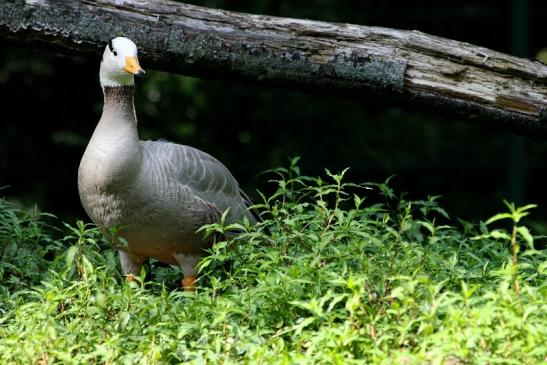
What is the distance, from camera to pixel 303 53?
4.79 meters

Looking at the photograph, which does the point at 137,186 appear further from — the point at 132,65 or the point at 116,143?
the point at 132,65

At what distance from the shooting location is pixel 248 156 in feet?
25.6

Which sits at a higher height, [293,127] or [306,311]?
[306,311]

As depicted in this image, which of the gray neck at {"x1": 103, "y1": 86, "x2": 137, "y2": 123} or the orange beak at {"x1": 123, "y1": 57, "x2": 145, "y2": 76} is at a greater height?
the orange beak at {"x1": 123, "y1": 57, "x2": 145, "y2": 76}

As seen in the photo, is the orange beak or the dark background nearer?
the orange beak

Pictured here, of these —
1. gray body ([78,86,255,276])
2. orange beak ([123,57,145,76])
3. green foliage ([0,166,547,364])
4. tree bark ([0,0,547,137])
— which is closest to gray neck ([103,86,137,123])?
gray body ([78,86,255,276])

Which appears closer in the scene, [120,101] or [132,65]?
[132,65]

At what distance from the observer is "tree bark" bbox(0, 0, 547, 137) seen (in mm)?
4770

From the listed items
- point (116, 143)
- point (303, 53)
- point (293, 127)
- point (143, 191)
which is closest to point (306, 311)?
point (143, 191)

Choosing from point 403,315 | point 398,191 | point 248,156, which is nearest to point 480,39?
point 398,191

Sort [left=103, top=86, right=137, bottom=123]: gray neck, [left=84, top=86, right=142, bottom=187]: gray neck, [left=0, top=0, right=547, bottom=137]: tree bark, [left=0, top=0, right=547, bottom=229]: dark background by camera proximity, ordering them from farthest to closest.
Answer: [left=0, top=0, right=547, bottom=229]: dark background < [left=0, top=0, right=547, bottom=137]: tree bark < [left=103, top=86, right=137, bottom=123]: gray neck < [left=84, top=86, right=142, bottom=187]: gray neck

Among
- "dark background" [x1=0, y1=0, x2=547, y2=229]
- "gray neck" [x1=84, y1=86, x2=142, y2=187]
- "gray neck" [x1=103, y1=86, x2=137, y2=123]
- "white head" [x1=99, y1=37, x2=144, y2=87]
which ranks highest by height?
"white head" [x1=99, y1=37, x2=144, y2=87]

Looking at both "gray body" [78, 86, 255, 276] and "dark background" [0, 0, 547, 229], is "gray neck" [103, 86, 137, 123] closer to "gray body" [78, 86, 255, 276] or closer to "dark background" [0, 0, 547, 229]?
"gray body" [78, 86, 255, 276]

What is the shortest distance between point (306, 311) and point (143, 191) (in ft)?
3.33
